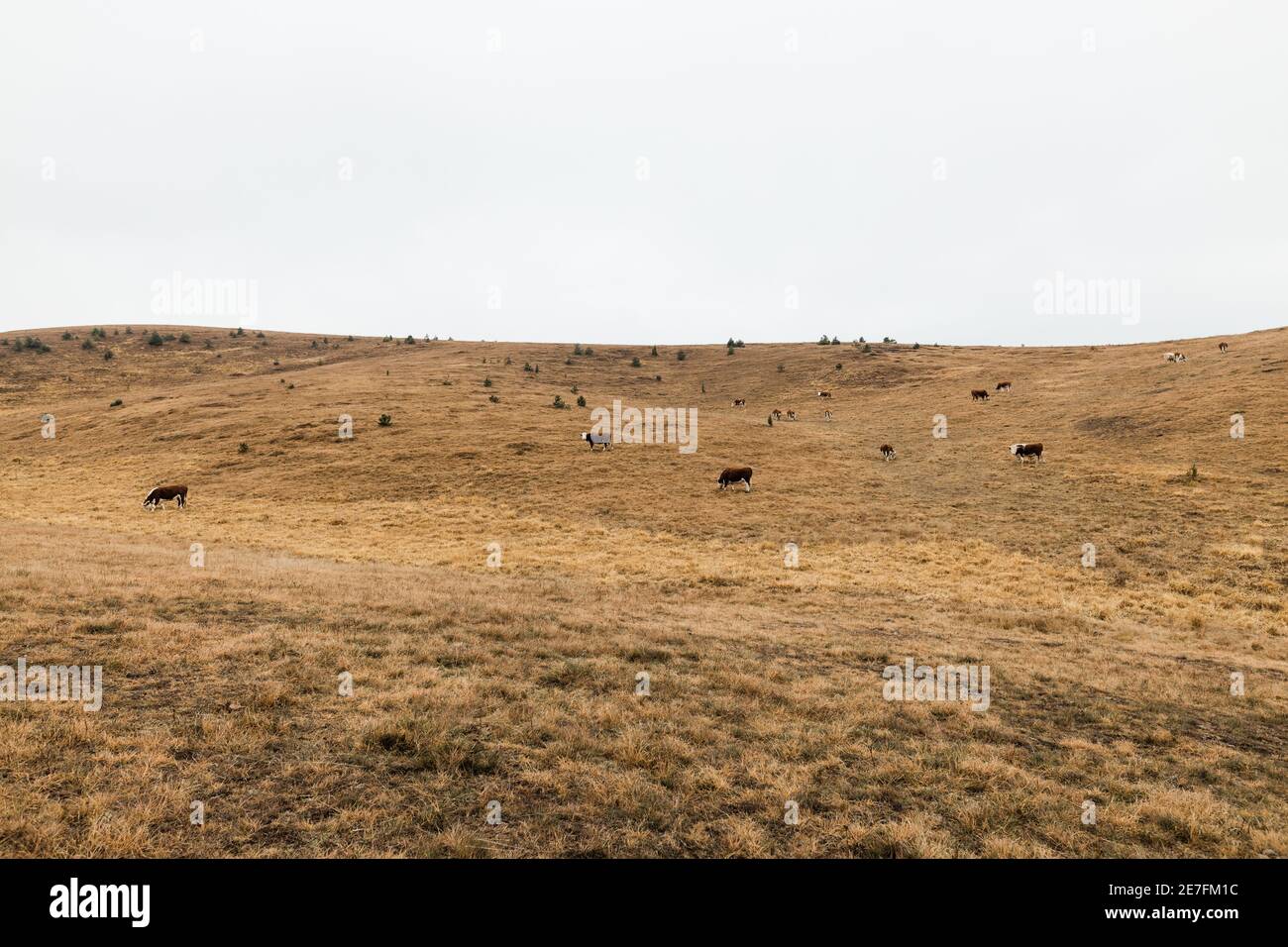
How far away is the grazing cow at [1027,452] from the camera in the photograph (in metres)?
36.7

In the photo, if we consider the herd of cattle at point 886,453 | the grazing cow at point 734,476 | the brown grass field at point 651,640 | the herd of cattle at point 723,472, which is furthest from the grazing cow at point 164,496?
the grazing cow at point 734,476

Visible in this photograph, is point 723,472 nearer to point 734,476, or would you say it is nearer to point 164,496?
point 734,476

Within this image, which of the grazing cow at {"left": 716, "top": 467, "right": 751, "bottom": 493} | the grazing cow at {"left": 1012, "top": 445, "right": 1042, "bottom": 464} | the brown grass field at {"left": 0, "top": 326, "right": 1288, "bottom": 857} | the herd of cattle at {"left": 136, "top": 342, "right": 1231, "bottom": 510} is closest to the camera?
the brown grass field at {"left": 0, "top": 326, "right": 1288, "bottom": 857}

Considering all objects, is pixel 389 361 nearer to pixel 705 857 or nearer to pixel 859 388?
pixel 859 388

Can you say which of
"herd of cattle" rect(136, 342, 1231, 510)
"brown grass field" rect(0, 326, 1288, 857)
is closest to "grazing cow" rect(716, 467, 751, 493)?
"herd of cattle" rect(136, 342, 1231, 510)

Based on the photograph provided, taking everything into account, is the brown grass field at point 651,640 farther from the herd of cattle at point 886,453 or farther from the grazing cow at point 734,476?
the herd of cattle at point 886,453

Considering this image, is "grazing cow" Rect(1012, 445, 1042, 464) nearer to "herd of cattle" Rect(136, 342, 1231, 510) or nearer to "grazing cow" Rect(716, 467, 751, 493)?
"herd of cattle" Rect(136, 342, 1231, 510)

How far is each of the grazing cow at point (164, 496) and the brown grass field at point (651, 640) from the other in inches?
44.3

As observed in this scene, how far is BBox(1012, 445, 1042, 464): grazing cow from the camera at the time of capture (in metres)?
36.7

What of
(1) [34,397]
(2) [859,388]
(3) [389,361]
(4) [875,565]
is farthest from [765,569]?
(1) [34,397]

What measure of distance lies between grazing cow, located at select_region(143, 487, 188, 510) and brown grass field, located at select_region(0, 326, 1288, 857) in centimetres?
112

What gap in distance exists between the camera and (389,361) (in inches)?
3029
